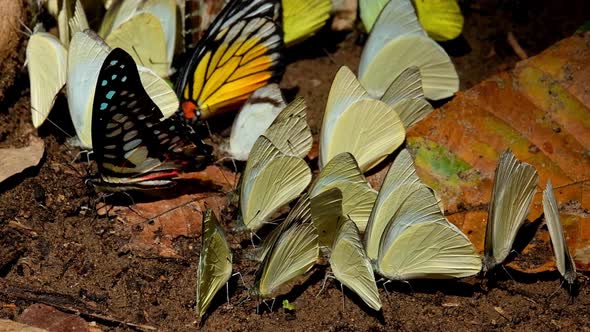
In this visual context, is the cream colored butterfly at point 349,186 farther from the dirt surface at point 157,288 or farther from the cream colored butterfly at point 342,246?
the dirt surface at point 157,288

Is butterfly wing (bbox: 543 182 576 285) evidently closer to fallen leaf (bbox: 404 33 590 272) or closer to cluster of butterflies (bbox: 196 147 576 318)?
cluster of butterflies (bbox: 196 147 576 318)

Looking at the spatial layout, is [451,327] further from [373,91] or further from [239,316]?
[373,91]

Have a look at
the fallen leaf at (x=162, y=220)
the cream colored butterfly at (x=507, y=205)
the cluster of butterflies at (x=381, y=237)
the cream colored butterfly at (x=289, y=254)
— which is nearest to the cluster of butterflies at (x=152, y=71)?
the fallen leaf at (x=162, y=220)

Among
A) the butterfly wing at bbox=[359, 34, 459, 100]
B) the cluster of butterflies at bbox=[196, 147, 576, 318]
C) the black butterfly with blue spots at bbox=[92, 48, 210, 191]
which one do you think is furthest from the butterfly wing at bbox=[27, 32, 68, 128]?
the butterfly wing at bbox=[359, 34, 459, 100]

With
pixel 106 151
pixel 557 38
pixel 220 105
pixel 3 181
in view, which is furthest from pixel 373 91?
pixel 3 181

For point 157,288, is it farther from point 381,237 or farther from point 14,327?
point 381,237

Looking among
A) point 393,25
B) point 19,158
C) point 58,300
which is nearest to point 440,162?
point 393,25
